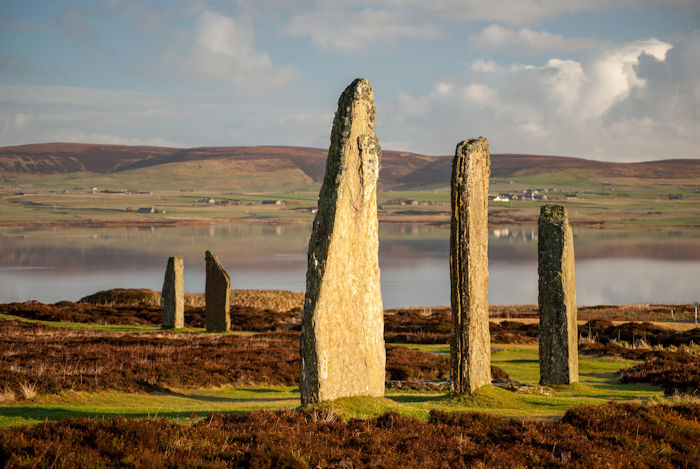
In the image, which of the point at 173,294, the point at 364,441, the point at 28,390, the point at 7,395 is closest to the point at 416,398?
the point at 364,441

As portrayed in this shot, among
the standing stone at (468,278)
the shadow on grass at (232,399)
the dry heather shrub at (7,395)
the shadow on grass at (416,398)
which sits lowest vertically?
the shadow on grass at (232,399)

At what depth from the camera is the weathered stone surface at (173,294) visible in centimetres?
2864

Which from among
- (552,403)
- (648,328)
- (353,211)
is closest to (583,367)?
(552,403)

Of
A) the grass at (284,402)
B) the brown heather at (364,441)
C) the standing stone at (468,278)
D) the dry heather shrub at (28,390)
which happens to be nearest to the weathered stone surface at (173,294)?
the grass at (284,402)

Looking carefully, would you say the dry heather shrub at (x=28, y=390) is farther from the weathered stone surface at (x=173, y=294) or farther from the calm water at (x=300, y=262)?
the calm water at (x=300, y=262)

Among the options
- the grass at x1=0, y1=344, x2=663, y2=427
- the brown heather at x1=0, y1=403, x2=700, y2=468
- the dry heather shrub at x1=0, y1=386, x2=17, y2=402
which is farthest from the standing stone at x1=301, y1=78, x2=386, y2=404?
the dry heather shrub at x1=0, y1=386, x2=17, y2=402

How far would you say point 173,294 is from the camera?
29.4 metres

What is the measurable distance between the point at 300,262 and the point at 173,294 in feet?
215

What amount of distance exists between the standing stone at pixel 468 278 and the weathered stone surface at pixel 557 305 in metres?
4.12

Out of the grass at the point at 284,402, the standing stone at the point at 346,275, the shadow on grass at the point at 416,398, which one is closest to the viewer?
the standing stone at the point at 346,275

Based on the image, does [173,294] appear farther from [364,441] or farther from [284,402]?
[364,441]

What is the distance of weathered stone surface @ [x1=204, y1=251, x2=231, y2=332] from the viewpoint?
1129 inches

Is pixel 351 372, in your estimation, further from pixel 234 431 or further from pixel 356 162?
pixel 356 162

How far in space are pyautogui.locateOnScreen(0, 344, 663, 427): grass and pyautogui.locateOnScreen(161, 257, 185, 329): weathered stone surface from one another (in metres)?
11.7
